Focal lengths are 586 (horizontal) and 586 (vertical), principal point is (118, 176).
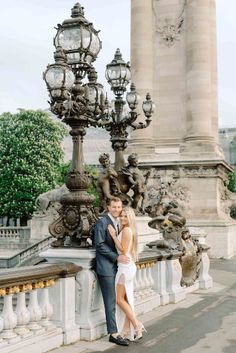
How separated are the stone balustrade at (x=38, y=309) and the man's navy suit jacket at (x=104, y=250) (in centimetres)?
36

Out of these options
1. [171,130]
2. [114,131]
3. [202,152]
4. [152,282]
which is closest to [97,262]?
[152,282]

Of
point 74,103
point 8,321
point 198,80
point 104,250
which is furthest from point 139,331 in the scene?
point 198,80

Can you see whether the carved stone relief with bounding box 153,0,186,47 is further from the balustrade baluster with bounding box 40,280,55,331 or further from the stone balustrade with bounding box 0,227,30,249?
the balustrade baluster with bounding box 40,280,55,331

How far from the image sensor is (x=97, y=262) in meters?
8.32

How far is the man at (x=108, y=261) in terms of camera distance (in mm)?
8086

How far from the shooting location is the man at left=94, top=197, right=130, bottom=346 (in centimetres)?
809

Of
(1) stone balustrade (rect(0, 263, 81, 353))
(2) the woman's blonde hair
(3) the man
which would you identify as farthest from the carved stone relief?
(1) stone balustrade (rect(0, 263, 81, 353))

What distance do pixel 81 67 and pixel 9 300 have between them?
4588 millimetres

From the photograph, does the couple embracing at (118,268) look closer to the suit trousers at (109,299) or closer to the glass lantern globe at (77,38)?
the suit trousers at (109,299)

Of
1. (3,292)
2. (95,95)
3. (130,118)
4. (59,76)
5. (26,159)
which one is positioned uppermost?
(26,159)

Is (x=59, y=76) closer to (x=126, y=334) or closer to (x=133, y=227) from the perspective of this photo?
(x=133, y=227)

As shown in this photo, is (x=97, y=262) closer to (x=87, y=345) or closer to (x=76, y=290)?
(x=76, y=290)

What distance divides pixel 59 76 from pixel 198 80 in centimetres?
1990

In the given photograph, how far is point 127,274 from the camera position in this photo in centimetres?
809
